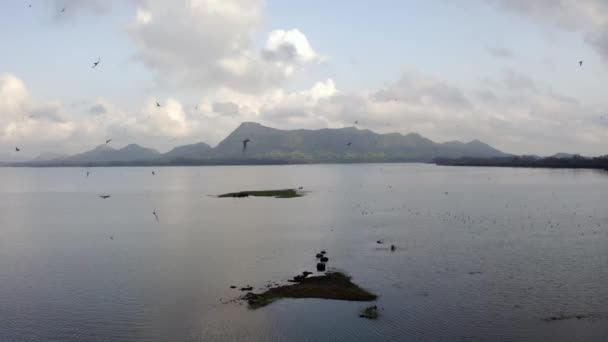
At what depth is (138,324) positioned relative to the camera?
3578 centimetres

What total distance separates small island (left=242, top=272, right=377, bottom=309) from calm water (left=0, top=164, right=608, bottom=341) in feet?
4.22

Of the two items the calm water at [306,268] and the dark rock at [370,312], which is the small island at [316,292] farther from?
the dark rock at [370,312]

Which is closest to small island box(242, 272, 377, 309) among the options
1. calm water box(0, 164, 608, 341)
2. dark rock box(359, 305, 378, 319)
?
calm water box(0, 164, 608, 341)

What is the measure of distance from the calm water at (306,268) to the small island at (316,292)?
4.22ft

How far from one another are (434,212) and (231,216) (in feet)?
131

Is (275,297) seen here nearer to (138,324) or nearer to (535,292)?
(138,324)

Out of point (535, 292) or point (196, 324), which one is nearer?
point (196, 324)

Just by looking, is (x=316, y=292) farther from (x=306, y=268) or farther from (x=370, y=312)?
(x=306, y=268)

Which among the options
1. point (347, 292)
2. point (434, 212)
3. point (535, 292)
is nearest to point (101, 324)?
point (347, 292)

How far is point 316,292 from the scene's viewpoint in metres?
41.1

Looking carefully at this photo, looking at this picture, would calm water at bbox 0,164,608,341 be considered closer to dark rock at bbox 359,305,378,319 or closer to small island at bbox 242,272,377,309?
dark rock at bbox 359,305,378,319

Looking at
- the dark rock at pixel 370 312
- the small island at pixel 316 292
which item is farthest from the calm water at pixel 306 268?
the small island at pixel 316 292

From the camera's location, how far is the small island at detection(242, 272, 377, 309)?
39.7 metres

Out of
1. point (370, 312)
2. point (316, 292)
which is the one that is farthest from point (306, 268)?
point (370, 312)
